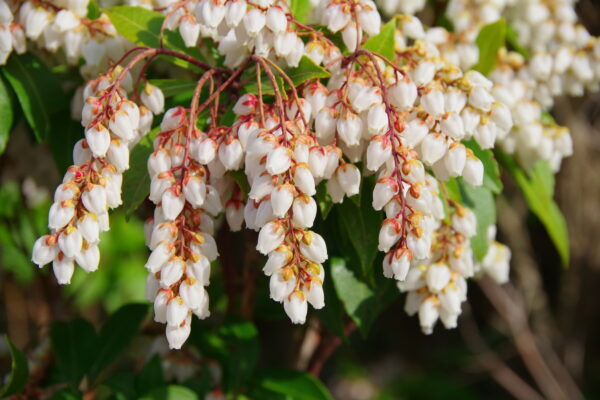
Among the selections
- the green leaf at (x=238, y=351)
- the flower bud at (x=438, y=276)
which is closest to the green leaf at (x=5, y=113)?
the green leaf at (x=238, y=351)

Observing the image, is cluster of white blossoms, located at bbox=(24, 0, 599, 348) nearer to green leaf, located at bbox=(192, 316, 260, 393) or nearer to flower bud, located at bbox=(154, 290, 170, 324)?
flower bud, located at bbox=(154, 290, 170, 324)

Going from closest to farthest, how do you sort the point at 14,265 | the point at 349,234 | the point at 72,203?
1. the point at 72,203
2. the point at 349,234
3. the point at 14,265

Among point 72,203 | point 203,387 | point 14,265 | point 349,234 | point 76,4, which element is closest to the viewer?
point 72,203

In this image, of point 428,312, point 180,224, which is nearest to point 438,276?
point 428,312

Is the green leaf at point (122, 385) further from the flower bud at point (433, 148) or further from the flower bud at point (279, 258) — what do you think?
the flower bud at point (433, 148)

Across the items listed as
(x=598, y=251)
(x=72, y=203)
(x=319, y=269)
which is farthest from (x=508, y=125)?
(x=598, y=251)

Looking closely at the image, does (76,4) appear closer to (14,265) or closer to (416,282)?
(416,282)
